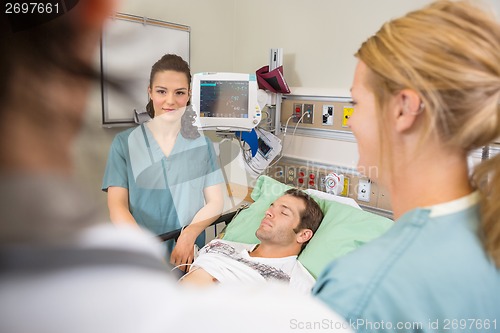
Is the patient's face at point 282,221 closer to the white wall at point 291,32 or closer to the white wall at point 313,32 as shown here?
the white wall at point 291,32

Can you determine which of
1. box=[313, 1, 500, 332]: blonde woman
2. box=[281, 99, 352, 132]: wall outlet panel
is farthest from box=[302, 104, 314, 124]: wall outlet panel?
box=[313, 1, 500, 332]: blonde woman

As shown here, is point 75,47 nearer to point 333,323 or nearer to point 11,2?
point 11,2

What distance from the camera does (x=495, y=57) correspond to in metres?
0.68

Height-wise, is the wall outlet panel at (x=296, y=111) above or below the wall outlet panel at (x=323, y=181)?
above

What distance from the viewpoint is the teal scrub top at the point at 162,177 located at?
1.75 metres

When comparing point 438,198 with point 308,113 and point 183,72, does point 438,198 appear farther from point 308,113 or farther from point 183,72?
point 308,113

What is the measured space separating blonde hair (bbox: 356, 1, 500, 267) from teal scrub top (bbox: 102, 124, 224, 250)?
1.27m

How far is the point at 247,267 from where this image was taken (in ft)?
5.63

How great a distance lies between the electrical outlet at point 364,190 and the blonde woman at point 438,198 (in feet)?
5.34

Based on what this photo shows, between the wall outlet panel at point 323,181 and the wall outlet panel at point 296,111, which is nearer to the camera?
the wall outlet panel at point 323,181

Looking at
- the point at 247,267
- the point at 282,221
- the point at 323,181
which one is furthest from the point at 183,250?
the point at 323,181

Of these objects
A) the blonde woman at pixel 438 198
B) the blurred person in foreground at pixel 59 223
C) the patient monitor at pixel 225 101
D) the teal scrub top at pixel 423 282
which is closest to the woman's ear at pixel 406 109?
the blonde woman at pixel 438 198

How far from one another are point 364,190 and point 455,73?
179 centimetres

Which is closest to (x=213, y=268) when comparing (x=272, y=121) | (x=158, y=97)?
(x=158, y=97)
